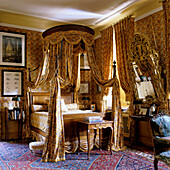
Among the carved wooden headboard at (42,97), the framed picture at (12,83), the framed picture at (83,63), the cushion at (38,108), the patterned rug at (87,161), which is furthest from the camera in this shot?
the framed picture at (83,63)

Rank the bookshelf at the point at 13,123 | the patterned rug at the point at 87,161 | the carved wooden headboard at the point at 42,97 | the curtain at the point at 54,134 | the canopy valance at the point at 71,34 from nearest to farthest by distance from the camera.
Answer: the patterned rug at the point at 87,161
the curtain at the point at 54,134
the canopy valance at the point at 71,34
the bookshelf at the point at 13,123
the carved wooden headboard at the point at 42,97

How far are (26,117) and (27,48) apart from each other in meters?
2.48

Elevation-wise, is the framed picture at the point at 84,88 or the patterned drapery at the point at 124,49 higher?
the patterned drapery at the point at 124,49

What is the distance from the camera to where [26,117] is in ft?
22.6

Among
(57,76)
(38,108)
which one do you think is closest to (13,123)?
(38,108)

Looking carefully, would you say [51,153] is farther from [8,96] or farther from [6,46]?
[6,46]

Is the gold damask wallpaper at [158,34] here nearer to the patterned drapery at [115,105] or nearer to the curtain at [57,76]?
the patterned drapery at [115,105]

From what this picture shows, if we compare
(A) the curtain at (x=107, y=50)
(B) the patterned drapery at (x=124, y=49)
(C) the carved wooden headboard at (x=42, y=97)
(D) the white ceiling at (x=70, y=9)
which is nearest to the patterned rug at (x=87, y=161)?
(B) the patterned drapery at (x=124, y=49)

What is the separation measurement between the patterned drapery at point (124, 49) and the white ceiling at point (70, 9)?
418 mm

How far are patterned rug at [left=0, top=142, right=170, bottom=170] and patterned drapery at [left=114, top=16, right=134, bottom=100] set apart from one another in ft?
6.23

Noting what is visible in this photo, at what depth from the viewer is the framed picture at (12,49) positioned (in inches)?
281

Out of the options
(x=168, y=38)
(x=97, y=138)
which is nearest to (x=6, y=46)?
(x=97, y=138)

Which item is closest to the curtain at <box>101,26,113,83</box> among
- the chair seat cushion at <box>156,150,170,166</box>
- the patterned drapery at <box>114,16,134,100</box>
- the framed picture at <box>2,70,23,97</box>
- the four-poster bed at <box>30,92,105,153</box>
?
the patterned drapery at <box>114,16,134,100</box>

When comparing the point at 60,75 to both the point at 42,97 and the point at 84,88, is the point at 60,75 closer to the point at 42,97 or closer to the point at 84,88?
the point at 42,97
